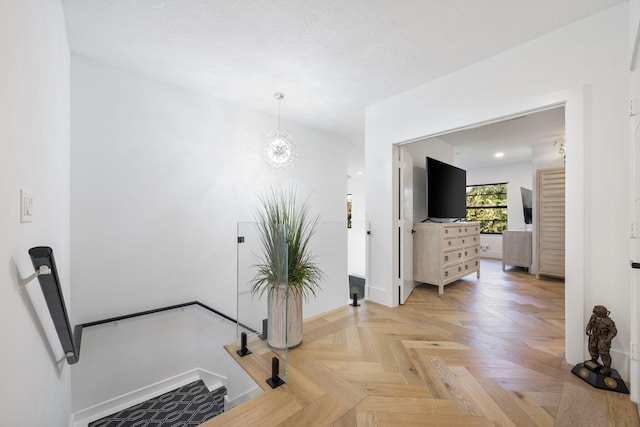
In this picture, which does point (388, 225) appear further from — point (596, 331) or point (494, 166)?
point (494, 166)

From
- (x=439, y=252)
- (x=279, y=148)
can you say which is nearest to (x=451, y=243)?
(x=439, y=252)

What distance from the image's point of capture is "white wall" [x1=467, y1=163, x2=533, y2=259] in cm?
663

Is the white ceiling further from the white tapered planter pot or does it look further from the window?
the white tapered planter pot

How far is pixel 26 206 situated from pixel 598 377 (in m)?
3.11

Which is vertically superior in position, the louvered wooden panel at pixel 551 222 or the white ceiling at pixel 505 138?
the white ceiling at pixel 505 138

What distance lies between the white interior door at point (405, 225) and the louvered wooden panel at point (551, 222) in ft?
8.60

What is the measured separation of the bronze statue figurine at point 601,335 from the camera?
1665mm

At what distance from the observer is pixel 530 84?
7.27ft

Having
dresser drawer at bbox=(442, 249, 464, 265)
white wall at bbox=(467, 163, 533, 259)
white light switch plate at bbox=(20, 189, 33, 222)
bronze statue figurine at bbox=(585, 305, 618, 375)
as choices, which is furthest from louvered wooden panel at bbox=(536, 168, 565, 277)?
white light switch plate at bbox=(20, 189, 33, 222)

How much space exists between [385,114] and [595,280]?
2512 mm

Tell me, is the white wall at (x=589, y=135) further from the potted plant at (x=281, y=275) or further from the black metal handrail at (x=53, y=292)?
the black metal handrail at (x=53, y=292)

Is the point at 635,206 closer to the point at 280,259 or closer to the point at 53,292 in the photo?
the point at 280,259

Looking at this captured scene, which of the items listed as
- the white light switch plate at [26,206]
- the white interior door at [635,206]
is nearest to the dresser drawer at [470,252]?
the white interior door at [635,206]

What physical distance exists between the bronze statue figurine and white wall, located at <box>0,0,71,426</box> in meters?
2.83
